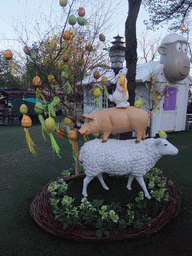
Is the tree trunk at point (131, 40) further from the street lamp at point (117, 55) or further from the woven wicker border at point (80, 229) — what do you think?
the woven wicker border at point (80, 229)

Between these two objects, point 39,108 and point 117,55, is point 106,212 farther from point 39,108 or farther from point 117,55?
point 117,55

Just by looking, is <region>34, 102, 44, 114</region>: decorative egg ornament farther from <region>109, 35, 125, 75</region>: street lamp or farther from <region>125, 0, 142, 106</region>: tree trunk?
<region>125, 0, 142, 106</region>: tree trunk

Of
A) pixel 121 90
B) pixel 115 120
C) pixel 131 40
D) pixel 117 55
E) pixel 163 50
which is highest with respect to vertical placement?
pixel 163 50

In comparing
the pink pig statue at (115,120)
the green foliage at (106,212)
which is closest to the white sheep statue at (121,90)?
the pink pig statue at (115,120)

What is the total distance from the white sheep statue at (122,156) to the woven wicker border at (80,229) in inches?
11.8

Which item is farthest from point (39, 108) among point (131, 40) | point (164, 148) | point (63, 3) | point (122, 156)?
point (131, 40)

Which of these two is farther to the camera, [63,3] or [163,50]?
[163,50]

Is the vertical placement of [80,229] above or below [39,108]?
below

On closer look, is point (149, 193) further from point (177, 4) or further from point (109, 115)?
point (177, 4)

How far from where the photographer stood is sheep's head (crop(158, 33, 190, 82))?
6148 mm

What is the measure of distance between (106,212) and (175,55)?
5.81m

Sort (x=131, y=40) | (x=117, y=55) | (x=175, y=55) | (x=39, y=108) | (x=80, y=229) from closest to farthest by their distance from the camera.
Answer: (x=80, y=229) → (x=39, y=108) → (x=117, y=55) → (x=131, y=40) → (x=175, y=55)

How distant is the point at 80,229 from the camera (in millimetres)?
2020

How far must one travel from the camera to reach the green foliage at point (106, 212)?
199cm
